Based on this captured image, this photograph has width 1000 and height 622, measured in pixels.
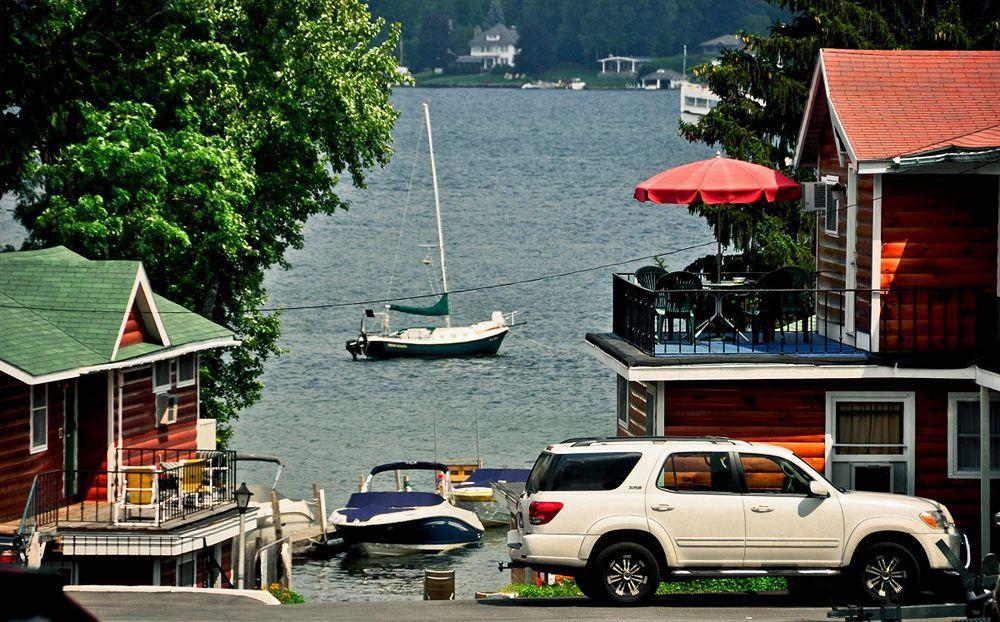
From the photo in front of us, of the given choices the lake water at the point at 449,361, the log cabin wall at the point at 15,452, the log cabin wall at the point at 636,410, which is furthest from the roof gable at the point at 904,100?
the lake water at the point at 449,361

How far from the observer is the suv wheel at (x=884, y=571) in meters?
18.7

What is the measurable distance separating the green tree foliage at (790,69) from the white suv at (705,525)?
23487mm

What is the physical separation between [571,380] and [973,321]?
51.7 meters

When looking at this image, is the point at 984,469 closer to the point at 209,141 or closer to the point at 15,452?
the point at 15,452

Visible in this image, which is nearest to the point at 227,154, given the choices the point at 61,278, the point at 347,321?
the point at 61,278

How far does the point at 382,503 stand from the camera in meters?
42.2

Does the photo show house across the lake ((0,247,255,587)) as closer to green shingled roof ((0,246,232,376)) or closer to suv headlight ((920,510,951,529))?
green shingled roof ((0,246,232,376))

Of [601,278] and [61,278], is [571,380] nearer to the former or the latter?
[601,278]

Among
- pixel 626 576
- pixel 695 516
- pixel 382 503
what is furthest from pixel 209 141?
pixel 695 516

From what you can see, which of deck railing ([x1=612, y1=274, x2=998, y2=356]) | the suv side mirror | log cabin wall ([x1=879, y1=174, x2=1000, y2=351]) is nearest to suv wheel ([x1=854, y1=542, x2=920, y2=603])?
the suv side mirror

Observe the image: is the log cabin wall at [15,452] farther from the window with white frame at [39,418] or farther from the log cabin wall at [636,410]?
the log cabin wall at [636,410]

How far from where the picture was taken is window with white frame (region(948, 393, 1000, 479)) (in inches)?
894

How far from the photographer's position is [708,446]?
19.0m

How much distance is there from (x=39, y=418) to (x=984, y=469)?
14.9 meters
